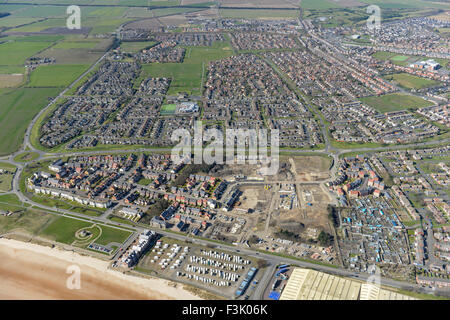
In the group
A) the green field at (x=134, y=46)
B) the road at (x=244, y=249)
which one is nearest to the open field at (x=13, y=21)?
the green field at (x=134, y=46)

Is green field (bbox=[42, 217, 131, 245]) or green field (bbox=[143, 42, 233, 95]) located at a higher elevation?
green field (bbox=[143, 42, 233, 95])

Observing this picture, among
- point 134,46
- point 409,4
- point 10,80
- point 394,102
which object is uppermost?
point 409,4

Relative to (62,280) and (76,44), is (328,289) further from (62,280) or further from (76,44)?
(76,44)

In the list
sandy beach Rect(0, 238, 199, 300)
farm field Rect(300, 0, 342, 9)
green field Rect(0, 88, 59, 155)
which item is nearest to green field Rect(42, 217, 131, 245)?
sandy beach Rect(0, 238, 199, 300)

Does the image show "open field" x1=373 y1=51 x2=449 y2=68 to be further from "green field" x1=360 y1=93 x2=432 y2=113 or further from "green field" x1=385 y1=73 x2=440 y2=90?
"green field" x1=360 y1=93 x2=432 y2=113

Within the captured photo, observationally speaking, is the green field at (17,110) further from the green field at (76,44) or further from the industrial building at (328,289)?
the industrial building at (328,289)

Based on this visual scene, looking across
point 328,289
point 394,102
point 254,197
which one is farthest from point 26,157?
point 394,102

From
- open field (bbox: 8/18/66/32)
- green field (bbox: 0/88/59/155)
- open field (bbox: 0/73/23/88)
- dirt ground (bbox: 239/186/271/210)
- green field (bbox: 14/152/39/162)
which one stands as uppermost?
open field (bbox: 8/18/66/32)
